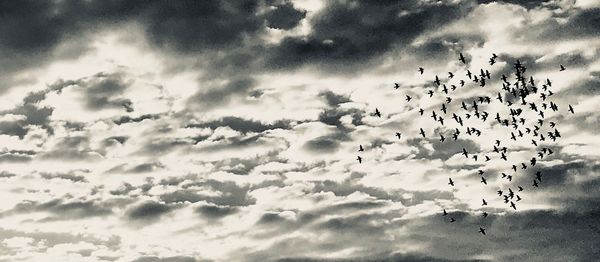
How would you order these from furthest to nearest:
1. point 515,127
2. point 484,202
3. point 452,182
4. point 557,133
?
point 484,202 → point 452,182 → point 557,133 → point 515,127

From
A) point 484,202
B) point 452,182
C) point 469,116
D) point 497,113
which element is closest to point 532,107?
point 497,113

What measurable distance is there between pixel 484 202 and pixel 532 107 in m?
25.2

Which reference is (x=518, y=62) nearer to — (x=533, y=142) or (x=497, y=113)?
(x=497, y=113)

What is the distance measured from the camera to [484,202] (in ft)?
352

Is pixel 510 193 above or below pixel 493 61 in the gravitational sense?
below

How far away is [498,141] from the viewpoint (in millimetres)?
102812

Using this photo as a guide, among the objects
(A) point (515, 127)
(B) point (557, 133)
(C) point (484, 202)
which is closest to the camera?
(A) point (515, 127)

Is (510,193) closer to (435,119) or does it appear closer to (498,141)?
(498,141)

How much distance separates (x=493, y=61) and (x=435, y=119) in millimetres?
10707

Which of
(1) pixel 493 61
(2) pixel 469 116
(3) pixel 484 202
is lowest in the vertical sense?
(3) pixel 484 202

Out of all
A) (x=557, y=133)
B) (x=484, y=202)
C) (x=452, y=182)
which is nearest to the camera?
(x=557, y=133)

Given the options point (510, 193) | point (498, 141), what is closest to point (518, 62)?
point (498, 141)

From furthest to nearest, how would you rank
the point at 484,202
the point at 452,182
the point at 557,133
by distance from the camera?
the point at 484,202
the point at 452,182
the point at 557,133

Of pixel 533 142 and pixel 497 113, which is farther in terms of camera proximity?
pixel 533 142
